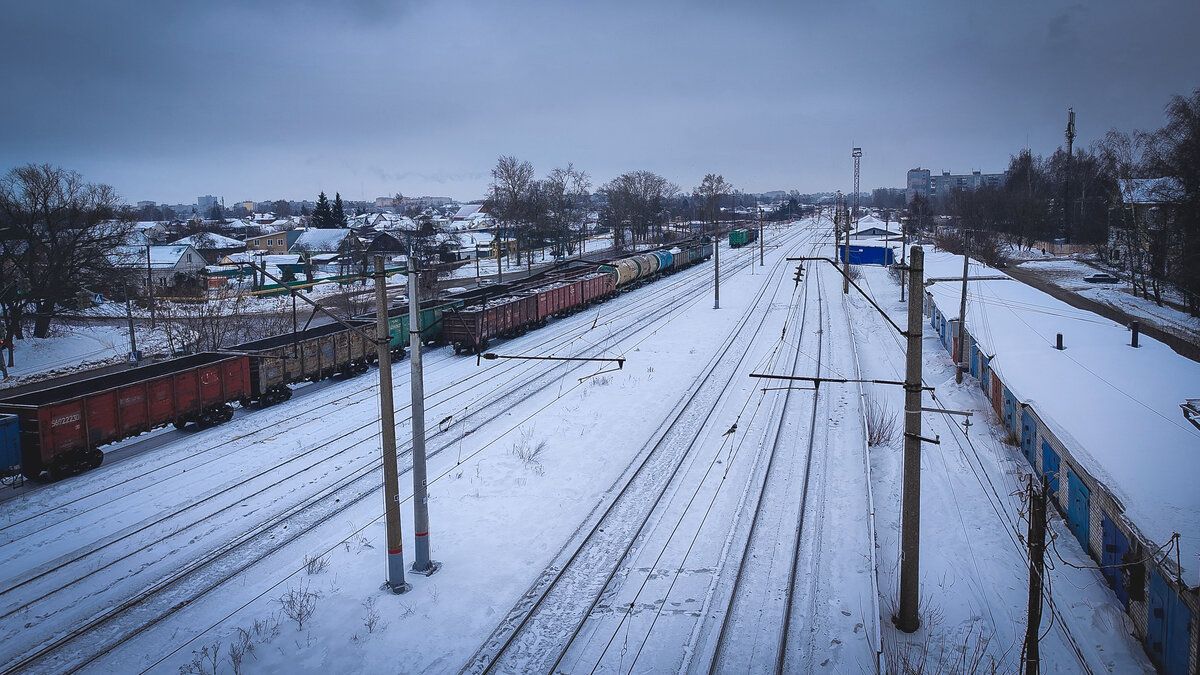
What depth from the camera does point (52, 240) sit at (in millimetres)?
39094

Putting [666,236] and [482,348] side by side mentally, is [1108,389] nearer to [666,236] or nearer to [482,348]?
[482,348]

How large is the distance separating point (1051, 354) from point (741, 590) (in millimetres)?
19355

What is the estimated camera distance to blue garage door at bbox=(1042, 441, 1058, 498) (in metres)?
14.6

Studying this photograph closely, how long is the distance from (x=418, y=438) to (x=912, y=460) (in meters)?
7.65

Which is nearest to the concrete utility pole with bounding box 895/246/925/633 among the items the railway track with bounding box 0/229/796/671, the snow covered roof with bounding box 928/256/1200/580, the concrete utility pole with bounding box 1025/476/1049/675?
the concrete utility pole with bounding box 1025/476/1049/675

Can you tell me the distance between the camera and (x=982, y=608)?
36.7ft

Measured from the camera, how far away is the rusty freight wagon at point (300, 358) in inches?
878

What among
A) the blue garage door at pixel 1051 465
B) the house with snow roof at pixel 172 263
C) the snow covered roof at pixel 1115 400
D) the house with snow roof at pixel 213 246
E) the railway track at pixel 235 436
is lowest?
the railway track at pixel 235 436

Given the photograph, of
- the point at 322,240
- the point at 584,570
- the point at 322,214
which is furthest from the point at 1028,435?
the point at 322,214

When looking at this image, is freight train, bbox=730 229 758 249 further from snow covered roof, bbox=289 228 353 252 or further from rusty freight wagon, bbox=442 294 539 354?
rusty freight wagon, bbox=442 294 539 354

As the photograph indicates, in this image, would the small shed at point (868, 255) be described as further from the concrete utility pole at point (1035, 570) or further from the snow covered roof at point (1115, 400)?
the concrete utility pole at point (1035, 570)

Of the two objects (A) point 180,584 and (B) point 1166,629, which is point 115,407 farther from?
(B) point 1166,629

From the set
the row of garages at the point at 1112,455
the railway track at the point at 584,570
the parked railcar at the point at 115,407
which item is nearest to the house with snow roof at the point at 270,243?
the parked railcar at the point at 115,407

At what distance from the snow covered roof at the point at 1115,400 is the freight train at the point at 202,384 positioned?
557 inches
